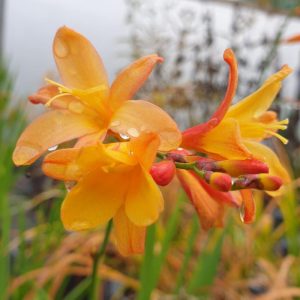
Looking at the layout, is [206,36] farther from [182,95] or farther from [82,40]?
[82,40]

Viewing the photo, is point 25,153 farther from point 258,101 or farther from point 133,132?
point 258,101

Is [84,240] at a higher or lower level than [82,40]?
lower

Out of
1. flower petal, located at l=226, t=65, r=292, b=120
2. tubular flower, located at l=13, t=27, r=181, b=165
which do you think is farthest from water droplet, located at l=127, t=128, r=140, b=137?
flower petal, located at l=226, t=65, r=292, b=120

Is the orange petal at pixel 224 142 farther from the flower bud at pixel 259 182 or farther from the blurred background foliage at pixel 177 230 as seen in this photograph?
the blurred background foliage at pixel 177 230

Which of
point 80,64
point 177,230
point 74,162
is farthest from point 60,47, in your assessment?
point 177,230

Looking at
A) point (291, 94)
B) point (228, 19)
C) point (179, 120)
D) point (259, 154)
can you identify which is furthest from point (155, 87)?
point (259, 154)

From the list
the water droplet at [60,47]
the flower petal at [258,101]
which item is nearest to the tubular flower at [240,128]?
the flower petal at [258,101]
